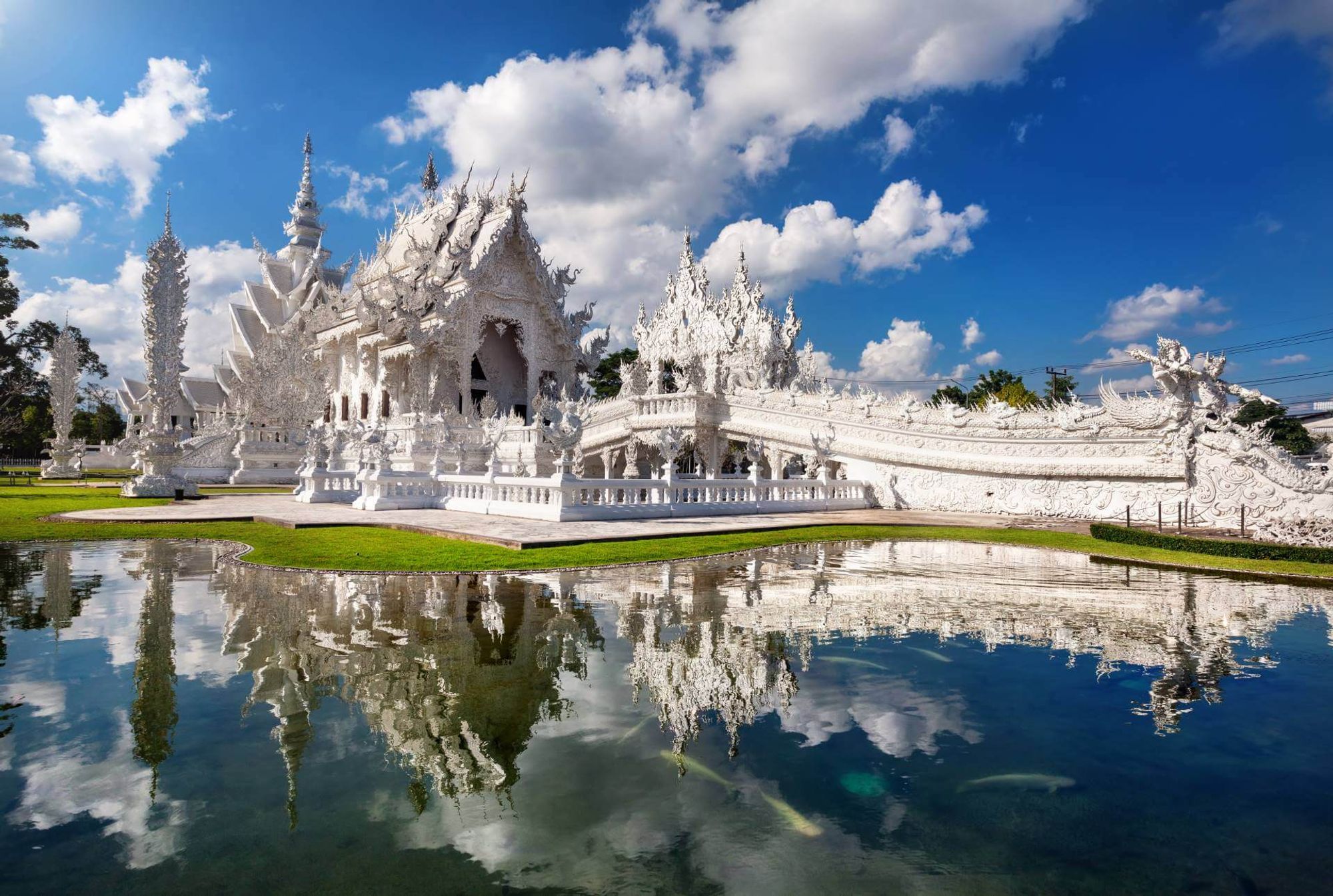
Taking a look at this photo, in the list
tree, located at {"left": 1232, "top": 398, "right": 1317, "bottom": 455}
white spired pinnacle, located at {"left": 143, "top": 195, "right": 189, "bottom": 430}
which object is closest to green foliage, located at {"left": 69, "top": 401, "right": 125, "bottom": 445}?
white spired pinnacle, located at {"left": 143, "top": 195, "right": 189, "bottom": 430}

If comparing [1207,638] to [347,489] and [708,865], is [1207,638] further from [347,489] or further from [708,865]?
[347,489]

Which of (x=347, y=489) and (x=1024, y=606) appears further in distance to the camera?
(x=347, y=489)

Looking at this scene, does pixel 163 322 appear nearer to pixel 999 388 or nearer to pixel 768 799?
pixel 768 799

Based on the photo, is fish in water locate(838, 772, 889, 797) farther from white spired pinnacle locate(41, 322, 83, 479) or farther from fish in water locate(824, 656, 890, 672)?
white spired pinnacle locate(41, 322, 83, 479)

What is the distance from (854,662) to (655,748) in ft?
6.27

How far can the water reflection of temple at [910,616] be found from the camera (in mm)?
4422

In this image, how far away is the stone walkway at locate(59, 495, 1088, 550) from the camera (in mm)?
11305

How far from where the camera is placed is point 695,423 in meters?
23.6

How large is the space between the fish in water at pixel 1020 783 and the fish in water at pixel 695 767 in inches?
38.2

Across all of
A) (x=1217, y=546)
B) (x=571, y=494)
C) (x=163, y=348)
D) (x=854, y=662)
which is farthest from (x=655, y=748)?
(x=163, y=348)

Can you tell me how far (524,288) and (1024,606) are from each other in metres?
27.6

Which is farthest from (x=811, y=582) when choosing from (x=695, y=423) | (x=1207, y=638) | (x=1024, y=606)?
(x=695, y=423)

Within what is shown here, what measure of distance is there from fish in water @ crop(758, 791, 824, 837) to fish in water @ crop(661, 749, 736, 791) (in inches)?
6.9

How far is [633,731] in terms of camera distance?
361cm
